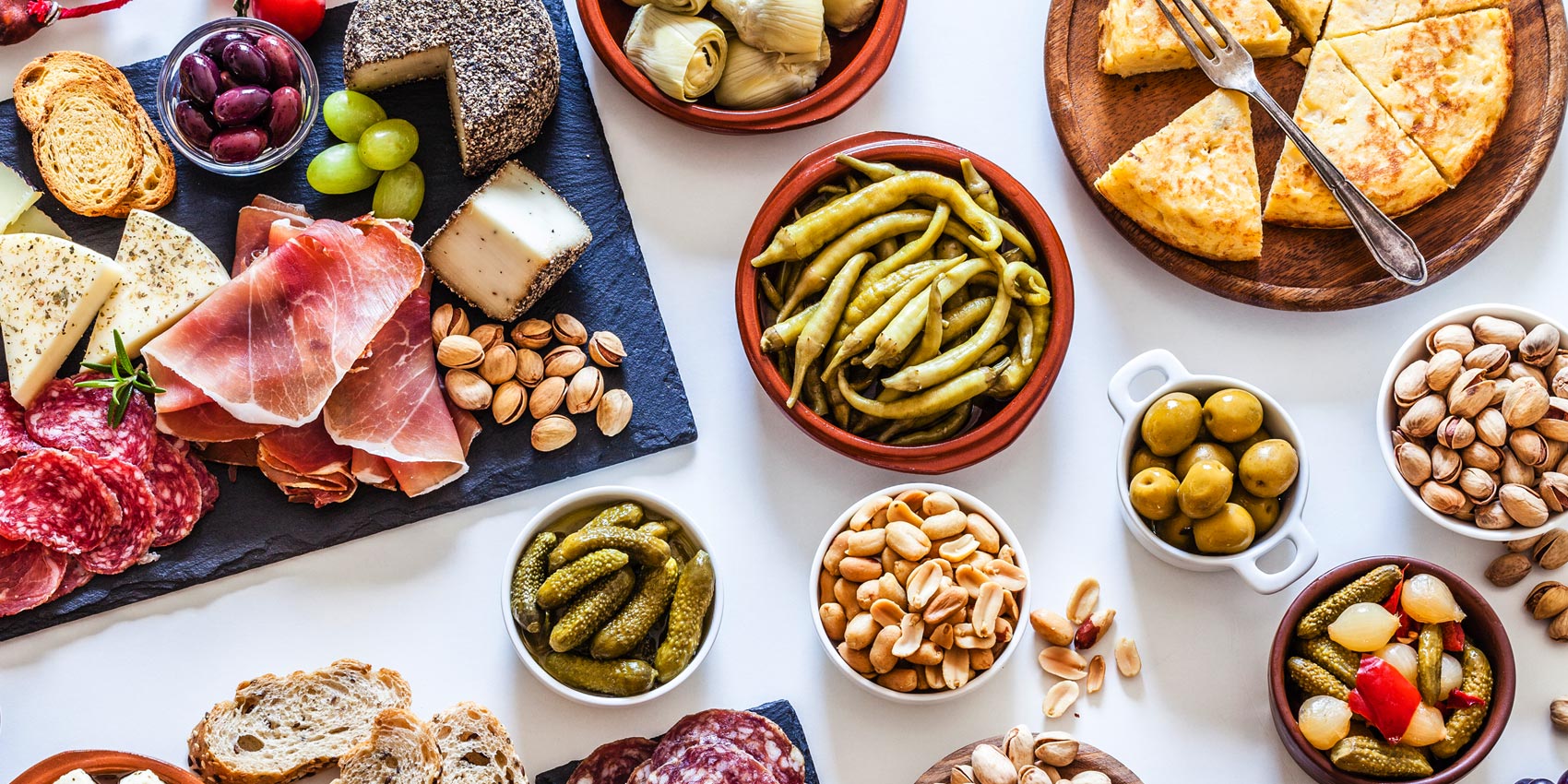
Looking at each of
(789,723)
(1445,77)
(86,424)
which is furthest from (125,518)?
(1445,77)

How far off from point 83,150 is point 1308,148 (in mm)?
2450

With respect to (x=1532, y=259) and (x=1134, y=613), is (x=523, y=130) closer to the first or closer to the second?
(x=1134, y=613)

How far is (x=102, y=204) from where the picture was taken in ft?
7.86

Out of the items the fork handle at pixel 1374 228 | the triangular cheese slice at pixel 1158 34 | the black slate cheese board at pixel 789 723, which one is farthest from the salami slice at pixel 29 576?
the fork handle at pixel 1374 228

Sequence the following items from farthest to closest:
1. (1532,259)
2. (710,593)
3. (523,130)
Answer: (1532,259) < (523,130) < (710,593)

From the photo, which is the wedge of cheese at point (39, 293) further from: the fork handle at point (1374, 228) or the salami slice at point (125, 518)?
the fork handle at point (1374, 228)

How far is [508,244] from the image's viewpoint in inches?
91.8

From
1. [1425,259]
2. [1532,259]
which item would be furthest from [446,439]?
[1532,259]

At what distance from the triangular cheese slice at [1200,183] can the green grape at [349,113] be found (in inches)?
58.3

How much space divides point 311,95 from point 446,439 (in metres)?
0.75

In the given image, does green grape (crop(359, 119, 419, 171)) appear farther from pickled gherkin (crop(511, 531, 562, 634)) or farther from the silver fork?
the silver fork

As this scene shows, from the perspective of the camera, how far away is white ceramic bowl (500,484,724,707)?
7.28 ft

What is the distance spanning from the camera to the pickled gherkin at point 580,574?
86.0 inches

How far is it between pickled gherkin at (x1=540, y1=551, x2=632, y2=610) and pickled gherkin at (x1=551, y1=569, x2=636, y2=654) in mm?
24
